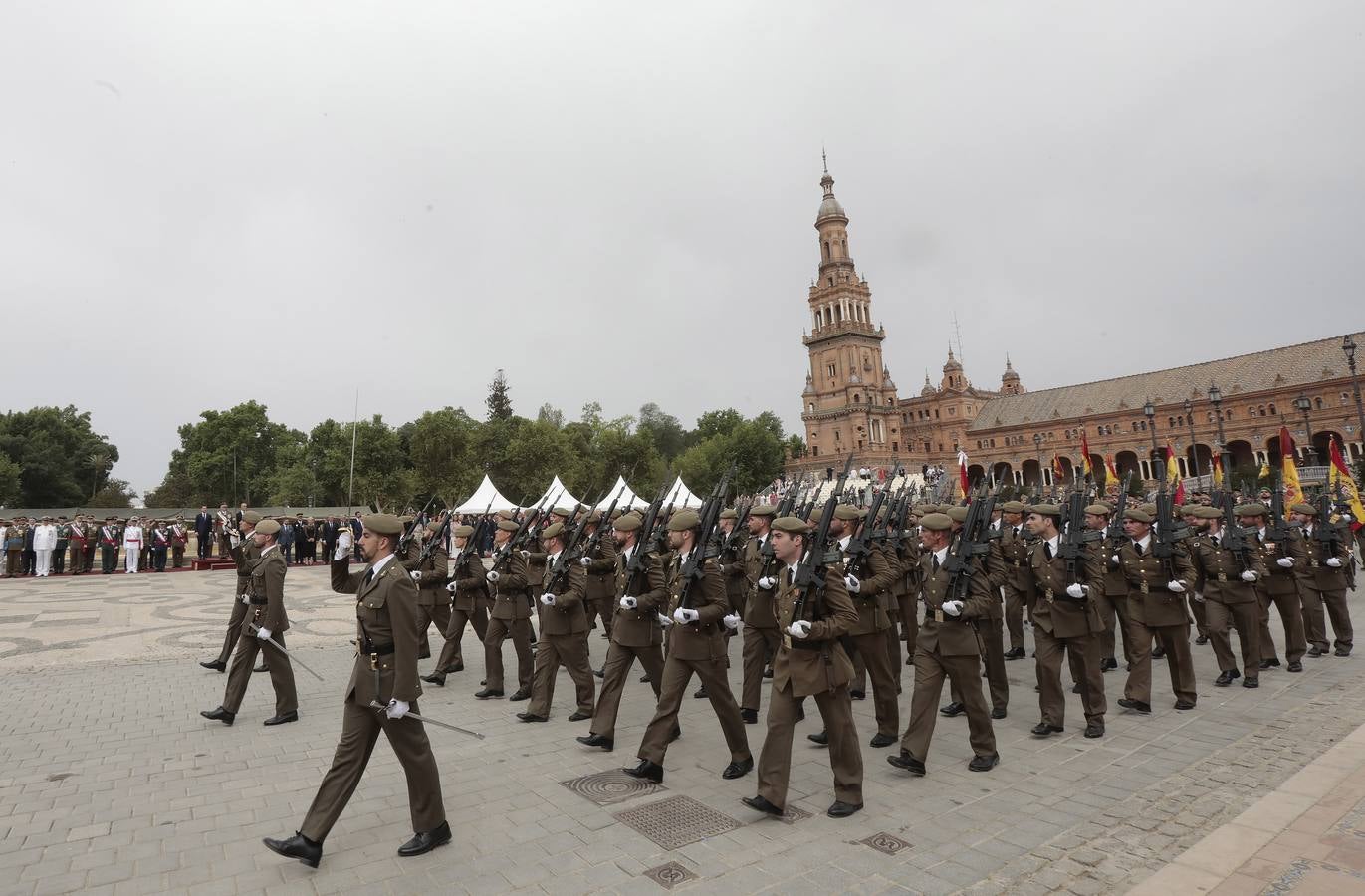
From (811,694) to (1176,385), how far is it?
337 ft

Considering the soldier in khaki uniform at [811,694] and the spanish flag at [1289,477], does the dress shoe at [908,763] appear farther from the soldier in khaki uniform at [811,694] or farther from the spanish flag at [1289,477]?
the spanish flag at [1289,477]

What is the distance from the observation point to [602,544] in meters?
10.3

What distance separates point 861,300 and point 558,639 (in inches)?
4062

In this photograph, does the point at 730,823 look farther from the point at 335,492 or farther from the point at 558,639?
the point at 335,492

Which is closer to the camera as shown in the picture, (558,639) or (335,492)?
(558,639)

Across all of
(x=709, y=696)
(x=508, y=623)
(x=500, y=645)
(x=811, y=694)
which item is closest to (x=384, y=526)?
(x=709, y=696)

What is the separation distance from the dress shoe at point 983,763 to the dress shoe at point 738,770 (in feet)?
6.37

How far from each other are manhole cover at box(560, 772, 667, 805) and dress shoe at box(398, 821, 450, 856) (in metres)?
1.19

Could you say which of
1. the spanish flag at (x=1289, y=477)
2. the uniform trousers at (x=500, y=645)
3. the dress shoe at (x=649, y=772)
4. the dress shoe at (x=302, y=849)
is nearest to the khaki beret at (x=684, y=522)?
the dress shoe at (x=649, y=772)

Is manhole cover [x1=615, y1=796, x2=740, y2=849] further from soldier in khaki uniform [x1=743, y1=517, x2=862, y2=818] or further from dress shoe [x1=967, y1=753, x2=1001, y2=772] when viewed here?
dress shoe [x1=967, y1=753, x2=1001, y2=772]

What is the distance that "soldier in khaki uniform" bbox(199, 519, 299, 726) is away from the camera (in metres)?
8.06

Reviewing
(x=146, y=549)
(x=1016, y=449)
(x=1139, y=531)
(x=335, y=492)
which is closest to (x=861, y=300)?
(x=1016, y=449)

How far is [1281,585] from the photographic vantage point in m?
10.3

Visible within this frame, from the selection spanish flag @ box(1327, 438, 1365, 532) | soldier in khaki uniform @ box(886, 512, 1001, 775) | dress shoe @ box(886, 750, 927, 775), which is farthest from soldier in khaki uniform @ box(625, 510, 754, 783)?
spanish flag @ box(1327, 438, 1365, 532)
